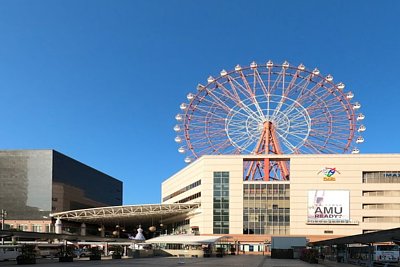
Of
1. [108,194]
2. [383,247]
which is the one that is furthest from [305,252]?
[108,194]

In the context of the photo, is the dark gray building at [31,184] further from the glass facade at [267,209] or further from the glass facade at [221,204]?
the glass facade at [267,209]

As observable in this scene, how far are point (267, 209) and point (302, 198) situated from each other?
666 cm

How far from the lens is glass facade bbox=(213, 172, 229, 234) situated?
96125 mm

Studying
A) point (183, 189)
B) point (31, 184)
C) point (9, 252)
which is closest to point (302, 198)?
point (183, 189)

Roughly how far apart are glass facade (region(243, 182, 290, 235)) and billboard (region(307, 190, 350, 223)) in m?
4.31

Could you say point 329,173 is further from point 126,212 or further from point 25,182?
point 25,182

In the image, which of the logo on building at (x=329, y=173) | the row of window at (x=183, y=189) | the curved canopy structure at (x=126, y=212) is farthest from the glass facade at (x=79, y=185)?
the logo on building at (x=329, y=173)

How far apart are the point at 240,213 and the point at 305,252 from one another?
31.5m

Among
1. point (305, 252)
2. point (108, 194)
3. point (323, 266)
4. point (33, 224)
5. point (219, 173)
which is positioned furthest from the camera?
point (108, 194)

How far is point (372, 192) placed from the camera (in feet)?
306

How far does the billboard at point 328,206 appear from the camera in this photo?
93062mm

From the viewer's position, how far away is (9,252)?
61.1 meters

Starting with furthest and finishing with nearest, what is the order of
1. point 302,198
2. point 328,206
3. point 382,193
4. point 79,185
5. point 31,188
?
point 79,185 < point 31,188 < point 302,198 < point 328,206 < point 382,193

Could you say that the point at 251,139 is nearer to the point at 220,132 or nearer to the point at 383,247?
the point at 220,132
